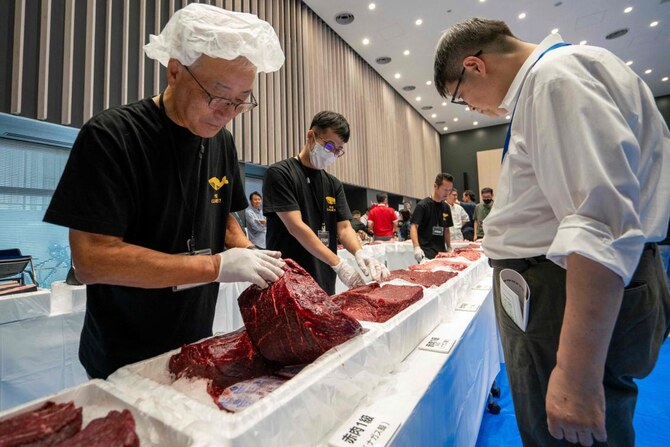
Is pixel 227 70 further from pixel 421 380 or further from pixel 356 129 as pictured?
pixel 356 129

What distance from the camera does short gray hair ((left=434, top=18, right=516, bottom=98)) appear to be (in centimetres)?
106

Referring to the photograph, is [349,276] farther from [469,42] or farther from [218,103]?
[469,42]

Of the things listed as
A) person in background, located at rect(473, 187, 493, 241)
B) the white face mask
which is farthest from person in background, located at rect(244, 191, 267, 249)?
person in background, located at rect(473, 187, 493, 241)

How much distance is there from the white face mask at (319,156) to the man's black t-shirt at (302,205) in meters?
0.08

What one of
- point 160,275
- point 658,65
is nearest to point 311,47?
point 160,275

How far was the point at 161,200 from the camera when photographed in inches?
44.6

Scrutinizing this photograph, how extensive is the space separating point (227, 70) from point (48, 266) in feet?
16.1

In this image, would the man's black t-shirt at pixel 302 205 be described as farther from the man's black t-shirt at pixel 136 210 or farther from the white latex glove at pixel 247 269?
the white latex glove at pixel 247 269

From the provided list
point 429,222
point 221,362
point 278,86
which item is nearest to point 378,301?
point 221,362

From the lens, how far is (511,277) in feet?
3.36

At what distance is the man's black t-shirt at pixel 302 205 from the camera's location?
2.12 metres

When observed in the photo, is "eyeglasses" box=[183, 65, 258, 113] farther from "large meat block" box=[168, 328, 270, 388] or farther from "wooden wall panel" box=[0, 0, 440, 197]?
"wooden wall panel" box=[0, 0, 440, 197]

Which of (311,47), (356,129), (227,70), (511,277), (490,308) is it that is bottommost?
(490,308)

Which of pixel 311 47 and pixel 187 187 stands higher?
pixel 311 47
